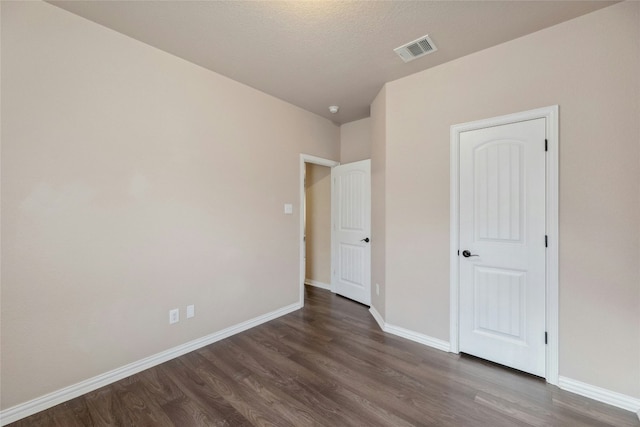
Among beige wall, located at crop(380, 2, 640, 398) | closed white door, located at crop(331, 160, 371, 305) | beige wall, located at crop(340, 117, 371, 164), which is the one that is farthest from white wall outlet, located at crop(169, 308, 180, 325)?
beige wall, located at crop(380, 2, 640, 398)

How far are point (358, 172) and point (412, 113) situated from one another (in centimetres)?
122

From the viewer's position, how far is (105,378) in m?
2.03

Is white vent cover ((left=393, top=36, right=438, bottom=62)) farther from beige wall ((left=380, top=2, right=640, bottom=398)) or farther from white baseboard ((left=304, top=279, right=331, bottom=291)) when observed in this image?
white baseboard ((left=304, top=279, right=331, bottom=291))

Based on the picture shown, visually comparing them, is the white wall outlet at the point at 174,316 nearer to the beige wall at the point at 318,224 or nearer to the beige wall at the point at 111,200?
the beige wall at the point at 111,200

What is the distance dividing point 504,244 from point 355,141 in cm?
252

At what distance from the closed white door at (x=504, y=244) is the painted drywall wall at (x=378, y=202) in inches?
31.9

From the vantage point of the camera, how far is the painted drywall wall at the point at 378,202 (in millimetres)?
2984

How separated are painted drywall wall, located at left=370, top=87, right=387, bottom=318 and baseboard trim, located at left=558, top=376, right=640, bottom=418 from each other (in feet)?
5.02

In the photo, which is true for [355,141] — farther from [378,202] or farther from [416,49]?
[416,49]

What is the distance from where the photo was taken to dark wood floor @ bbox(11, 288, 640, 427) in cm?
170

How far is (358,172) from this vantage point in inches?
149

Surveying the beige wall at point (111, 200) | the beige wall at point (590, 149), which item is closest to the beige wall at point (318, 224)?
the beige wall at point (111, 200)

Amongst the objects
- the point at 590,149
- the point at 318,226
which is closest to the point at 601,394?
the point at 590,149

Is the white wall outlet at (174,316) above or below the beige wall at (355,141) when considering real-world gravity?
below
